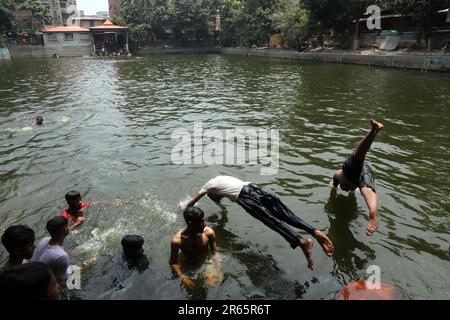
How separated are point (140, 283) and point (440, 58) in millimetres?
31637

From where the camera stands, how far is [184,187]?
32.1 ft

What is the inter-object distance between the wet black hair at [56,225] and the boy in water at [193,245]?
1.87 metres

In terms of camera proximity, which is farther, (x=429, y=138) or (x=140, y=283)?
(x=429, y=138)

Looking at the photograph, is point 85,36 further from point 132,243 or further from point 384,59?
point 132,243

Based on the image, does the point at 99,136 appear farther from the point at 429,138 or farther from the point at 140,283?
the point at 429,138

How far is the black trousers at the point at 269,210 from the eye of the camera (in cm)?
610

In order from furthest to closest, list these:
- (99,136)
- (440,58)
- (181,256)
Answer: (440,58)
(99,136)
(181,256)

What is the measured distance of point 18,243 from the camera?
5.03 m

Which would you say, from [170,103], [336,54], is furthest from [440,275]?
[336,54]

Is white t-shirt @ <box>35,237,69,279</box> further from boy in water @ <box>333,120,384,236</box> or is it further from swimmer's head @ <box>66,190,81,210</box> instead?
boy in water @ <box>333,120,384,236</box>

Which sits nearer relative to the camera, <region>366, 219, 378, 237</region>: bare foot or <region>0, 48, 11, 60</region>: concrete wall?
<region>366, 219, 378, 237</region>: bare foot

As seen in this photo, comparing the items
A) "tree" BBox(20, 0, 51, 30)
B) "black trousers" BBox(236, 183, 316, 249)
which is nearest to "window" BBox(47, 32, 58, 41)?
"tree" BBox(20, 0, 51, 30)

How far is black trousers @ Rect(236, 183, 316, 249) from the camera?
6097 millimetres

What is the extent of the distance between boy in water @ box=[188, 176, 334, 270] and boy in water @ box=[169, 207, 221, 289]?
2.85 feet
